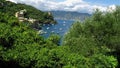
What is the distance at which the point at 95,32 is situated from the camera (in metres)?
35.7

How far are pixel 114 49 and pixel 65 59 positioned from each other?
55.6 ft

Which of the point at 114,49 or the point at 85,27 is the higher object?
the point at 85,27

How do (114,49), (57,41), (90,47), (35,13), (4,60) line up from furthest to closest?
(35,13), (114,49), (90,47), (57,41), (4,60)

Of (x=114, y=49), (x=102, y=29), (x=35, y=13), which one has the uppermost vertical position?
(x=102, y=29)

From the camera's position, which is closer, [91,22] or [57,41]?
[57,41]

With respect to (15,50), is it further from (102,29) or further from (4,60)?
(102,29)

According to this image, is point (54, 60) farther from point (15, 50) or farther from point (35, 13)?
point (35, 13)

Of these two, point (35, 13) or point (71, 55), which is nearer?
point (71, 55)

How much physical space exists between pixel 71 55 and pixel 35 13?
181 m

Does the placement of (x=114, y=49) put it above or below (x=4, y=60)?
below

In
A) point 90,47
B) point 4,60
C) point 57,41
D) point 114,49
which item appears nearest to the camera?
point 4,60

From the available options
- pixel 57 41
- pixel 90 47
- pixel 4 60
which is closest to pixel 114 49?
pixel 90 47

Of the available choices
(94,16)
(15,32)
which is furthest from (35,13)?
(15,32)

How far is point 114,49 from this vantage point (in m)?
35.3
